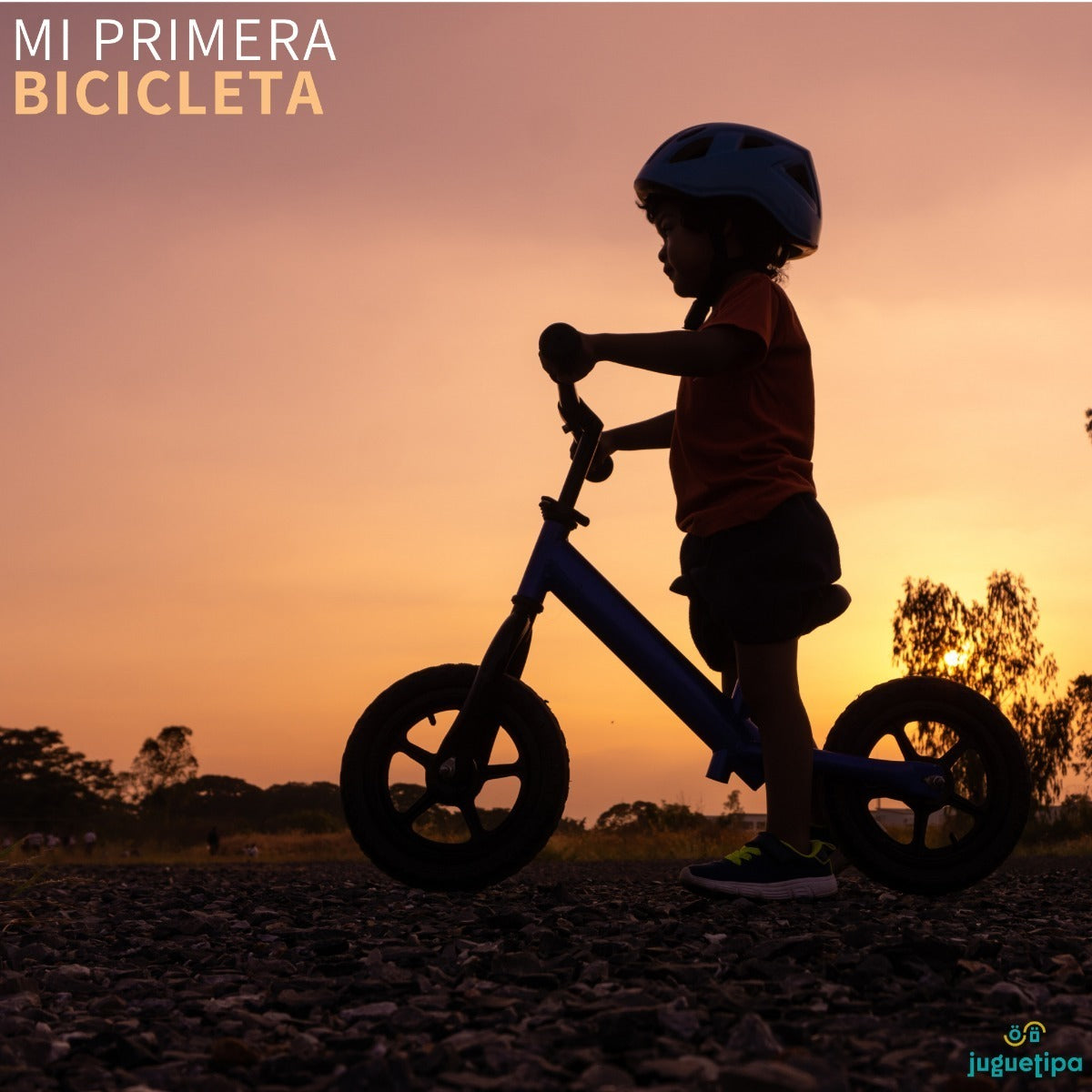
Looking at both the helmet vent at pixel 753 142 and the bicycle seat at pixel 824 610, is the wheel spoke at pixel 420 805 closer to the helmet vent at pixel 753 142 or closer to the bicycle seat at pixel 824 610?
the bicycle seat at pixel 824 610

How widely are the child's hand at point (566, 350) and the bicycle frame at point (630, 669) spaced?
330mm

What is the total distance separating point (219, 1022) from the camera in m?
2.55

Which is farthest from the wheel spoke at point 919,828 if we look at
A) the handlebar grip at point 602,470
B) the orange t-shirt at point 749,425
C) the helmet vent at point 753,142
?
the helmet vent at point 753,142

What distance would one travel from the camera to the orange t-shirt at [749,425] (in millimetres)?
4051

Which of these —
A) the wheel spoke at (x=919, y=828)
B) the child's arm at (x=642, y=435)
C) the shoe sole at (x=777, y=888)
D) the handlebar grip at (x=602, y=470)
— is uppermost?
the child's arm at (x=642, y=435)

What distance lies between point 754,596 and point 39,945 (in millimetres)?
2435

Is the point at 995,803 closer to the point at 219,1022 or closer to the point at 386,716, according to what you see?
the point at 386,716

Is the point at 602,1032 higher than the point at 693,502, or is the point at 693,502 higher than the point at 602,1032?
the point at 693,502

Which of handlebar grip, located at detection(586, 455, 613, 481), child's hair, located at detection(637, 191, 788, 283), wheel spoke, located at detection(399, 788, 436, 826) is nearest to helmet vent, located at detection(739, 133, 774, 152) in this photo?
child's hair, located at detection(637, 191, 788, 283)

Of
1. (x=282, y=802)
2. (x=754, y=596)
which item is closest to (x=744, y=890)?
(x=754, y=596)

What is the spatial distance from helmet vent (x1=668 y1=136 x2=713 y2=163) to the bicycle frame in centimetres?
92

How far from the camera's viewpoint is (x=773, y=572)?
159 inches

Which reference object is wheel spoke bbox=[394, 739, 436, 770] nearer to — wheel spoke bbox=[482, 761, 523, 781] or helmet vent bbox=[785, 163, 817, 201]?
wheel spoke bbox=[482, 761, 523, 781]

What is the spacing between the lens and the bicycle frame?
4.23m
